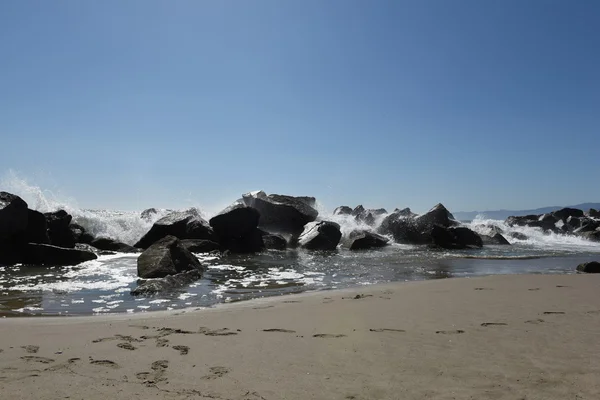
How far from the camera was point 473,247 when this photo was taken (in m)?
22.5

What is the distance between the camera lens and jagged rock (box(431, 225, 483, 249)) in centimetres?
2255

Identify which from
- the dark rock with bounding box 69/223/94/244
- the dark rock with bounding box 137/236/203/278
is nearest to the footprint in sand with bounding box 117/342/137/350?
the dark rock with bounding box 137/236/203/278

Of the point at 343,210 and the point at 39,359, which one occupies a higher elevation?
the point at 343,210

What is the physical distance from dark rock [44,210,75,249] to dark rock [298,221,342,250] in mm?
10102

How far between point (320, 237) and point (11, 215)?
40.8 feet

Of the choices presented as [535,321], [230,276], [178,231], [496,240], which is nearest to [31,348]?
[535,321]

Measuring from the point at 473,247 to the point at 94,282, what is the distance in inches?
748

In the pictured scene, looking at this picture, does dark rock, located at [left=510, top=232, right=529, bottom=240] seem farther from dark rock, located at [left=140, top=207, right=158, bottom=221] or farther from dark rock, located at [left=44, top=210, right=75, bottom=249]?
dark rock, located at [left=44, top=210, right=75, bottom=249]

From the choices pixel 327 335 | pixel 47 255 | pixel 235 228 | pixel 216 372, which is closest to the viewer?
pixel 216 372

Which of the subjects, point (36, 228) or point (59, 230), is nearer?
point (36, 228)

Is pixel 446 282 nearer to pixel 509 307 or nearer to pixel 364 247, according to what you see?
pixel 509 307

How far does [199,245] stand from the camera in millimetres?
17109

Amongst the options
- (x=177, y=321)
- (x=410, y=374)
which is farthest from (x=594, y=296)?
(x=177, y=321)

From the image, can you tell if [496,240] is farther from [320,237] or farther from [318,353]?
[318,353]
